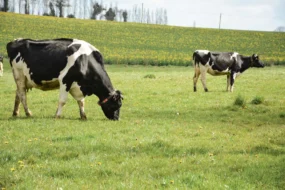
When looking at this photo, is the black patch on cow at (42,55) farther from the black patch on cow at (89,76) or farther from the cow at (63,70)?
the black patch on cow at (89,76)

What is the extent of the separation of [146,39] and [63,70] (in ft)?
194

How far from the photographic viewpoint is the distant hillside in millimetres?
53906

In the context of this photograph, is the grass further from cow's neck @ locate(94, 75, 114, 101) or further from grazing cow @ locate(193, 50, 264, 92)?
grazing cow @ locate(193, 50, 264, 92)

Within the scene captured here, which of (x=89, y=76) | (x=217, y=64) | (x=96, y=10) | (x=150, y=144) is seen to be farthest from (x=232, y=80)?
(x=96, y=10)

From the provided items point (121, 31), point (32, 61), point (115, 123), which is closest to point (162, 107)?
point (115, 123)

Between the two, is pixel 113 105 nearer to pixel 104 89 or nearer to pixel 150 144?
pixel 104 89

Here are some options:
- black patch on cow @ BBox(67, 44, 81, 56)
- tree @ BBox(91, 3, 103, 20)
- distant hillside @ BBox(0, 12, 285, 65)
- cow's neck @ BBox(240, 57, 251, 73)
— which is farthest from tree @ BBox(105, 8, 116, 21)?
black patch on cow @ BBox(67, 44, 81, 56)

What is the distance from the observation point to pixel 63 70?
1277cm

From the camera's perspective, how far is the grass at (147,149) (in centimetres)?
665

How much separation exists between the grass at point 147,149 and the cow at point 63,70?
748 millimetres

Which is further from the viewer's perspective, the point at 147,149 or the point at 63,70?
the point at 63,70

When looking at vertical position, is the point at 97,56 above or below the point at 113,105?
above

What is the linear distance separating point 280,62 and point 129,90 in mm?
35765

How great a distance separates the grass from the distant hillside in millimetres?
34554
